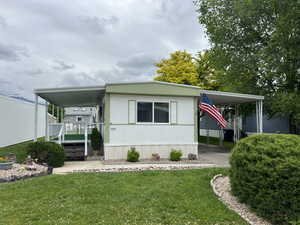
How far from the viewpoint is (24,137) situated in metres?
15.6

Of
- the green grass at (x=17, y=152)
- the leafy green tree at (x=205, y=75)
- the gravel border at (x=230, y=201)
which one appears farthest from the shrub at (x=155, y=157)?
the leafy green tree at (x=205, y=75)

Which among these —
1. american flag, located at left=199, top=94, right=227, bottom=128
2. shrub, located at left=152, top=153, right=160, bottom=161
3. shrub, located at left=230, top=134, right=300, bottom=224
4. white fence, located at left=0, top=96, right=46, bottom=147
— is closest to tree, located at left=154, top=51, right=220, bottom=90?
american flag, located at left=199, top=94, right=227, bottom=128

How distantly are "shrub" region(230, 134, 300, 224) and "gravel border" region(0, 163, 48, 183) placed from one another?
17.7ft

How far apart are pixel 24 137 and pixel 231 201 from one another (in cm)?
1601

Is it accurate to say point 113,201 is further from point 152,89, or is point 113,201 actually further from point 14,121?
point 14,121

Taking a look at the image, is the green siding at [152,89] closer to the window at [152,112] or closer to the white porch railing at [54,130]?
the window at [152,112]

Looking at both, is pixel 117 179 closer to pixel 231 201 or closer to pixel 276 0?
pixel 231 201

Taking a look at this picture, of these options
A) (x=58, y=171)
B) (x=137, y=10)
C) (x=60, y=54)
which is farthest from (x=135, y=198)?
(x=60, y=54)

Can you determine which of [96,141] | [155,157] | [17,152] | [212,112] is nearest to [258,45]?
[212,112]

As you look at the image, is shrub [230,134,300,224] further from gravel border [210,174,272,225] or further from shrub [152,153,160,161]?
shrub [152,153,160,161]

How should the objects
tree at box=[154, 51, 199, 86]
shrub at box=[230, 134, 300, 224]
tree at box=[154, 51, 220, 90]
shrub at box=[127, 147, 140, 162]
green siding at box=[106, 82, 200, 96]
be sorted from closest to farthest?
shrub at box=[230, 134, 300, 224]
shrub at box=[127, 147, 140, 162]
green siding at box=[106, 82, 200, 96]
tree at box=[154, 51, 220, 90]
tree at box=[154, 51, 199, 86]

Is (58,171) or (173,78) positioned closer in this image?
(58,171)

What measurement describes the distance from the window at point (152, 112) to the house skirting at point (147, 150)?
1.09m

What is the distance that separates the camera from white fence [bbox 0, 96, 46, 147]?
12.0 metres
